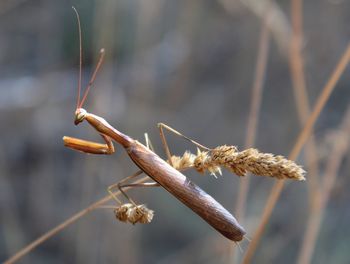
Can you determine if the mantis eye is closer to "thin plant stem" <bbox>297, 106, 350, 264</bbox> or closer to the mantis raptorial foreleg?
the mantis raptorial foreleg

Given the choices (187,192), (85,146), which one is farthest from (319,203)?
(85,146)

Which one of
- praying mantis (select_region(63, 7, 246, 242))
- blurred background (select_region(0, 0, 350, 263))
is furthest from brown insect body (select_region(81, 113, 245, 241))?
blurred background (select_region(0, 0, 350, 263))

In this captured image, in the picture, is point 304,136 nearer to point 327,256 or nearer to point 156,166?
point 156,166

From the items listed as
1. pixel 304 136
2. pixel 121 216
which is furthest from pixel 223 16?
pixel 121 216

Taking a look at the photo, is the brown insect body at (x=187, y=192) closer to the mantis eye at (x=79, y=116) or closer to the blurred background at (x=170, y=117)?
the mantis eye at (x=79, y=116)

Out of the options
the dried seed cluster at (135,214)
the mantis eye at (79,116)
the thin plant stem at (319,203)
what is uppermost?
the thin plant stem at (319,203)

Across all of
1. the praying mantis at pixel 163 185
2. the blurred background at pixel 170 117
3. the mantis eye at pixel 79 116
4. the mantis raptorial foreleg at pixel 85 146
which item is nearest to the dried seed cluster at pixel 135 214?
the praying mantis at pixel 163 185

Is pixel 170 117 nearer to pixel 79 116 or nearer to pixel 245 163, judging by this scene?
pixel 79 116
